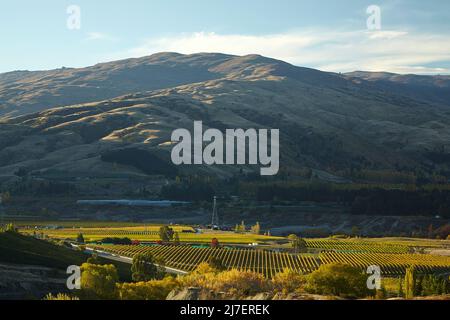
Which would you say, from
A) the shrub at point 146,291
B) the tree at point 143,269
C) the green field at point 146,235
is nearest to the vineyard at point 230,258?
the tree at point 143,269

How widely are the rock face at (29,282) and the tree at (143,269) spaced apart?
9.95m

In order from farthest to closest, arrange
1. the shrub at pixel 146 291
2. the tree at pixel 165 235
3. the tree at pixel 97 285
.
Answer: the tree at pixel 165 235 → the tree at pixel 97 285 → the shrub at pixel 146 291

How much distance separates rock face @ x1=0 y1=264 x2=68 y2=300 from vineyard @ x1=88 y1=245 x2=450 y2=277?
30.8 m

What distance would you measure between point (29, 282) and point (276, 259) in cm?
6255

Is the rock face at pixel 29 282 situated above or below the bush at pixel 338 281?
below

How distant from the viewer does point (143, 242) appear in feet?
525

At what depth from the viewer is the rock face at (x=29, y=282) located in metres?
76.4

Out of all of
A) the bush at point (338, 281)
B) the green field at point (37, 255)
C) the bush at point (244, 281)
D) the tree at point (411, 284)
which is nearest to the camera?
the bush at point (244, 281)

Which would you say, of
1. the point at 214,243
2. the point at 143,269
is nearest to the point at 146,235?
the point at 214,243

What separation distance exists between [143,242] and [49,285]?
77.3m

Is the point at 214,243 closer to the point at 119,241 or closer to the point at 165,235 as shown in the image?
the point at 165,235

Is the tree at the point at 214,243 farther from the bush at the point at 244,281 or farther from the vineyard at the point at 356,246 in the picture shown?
the bush at the point at 244,281

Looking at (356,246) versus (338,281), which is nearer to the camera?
(338,281)

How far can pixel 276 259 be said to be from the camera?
5256 inches
